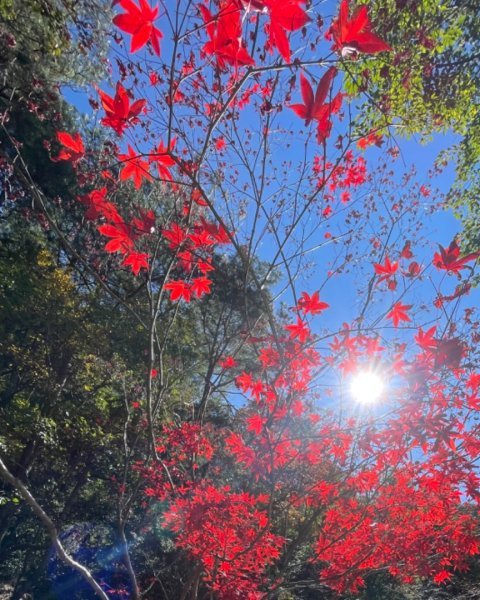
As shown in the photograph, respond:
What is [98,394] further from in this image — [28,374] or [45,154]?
[45,154]

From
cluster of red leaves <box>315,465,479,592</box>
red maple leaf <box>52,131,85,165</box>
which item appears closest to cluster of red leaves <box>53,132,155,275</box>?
red maple leaf <box>52,131,85,165</box>

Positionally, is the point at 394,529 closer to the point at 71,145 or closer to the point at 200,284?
the point at 200,284

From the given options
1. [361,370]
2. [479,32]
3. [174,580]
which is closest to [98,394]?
[174,580]

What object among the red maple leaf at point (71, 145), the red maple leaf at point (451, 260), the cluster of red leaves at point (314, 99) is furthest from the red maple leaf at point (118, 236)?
the red maple leaf at point (451, 260)

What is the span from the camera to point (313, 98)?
1.31m

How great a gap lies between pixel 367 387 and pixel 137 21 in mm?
3073

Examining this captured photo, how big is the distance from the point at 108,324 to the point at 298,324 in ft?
19.1

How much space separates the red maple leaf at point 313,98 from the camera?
1.26 m

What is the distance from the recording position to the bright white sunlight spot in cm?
336

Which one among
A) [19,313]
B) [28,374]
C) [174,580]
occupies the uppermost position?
[19,313]

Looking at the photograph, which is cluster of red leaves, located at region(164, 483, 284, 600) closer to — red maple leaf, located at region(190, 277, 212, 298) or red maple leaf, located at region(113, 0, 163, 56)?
red maple leaf, located at region(190, 277, 212, 298)

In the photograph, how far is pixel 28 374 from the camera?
7.35 meters

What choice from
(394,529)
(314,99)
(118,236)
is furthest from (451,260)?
(394,529)

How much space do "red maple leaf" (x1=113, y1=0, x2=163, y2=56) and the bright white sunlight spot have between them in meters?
2.87
